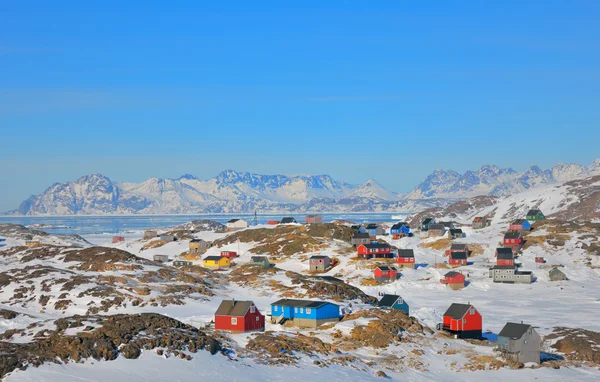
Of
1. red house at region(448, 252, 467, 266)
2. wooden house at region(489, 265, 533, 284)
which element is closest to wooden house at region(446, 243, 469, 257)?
red house at region(448, 252, 467, 266)

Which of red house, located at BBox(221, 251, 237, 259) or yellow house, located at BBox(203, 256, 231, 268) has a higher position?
red house, located at BBox(221, 251, 237, 259)

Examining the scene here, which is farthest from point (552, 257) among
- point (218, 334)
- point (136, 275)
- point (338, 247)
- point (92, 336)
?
point (92, 336)

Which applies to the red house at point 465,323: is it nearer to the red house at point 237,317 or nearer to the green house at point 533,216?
the red house at point 237,317

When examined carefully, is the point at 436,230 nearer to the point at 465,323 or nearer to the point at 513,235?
the point at 513,235

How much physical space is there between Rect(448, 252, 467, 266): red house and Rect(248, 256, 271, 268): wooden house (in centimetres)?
3249

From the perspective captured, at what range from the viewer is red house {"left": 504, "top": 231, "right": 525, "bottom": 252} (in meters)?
140

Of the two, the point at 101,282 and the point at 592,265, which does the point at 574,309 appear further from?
the point at 101,282

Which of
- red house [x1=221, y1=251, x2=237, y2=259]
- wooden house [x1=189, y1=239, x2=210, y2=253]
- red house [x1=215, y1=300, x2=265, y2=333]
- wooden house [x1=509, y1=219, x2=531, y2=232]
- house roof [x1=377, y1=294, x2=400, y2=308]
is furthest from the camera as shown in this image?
wooden house [x1=189, y1=239, x2=210, y2=253]

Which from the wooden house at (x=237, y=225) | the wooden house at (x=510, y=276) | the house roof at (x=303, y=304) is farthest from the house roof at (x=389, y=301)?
the wooden house at (x=237, y=225)

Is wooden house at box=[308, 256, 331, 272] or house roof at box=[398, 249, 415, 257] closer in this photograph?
wooden house at box=[308, 256, 331, 272]

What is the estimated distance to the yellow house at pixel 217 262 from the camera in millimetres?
134875

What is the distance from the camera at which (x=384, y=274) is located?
117 metres

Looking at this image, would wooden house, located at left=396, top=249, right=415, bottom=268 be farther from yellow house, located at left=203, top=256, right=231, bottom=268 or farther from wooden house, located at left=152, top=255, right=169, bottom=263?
wooden house, located at left=152, top=255, right=169, bottom=263

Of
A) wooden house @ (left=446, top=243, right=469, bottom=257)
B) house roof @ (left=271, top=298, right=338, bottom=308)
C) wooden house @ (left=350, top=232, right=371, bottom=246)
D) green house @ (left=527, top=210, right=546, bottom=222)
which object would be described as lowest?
house roof @ (left=271, top=298, right=338, bottom=308)
